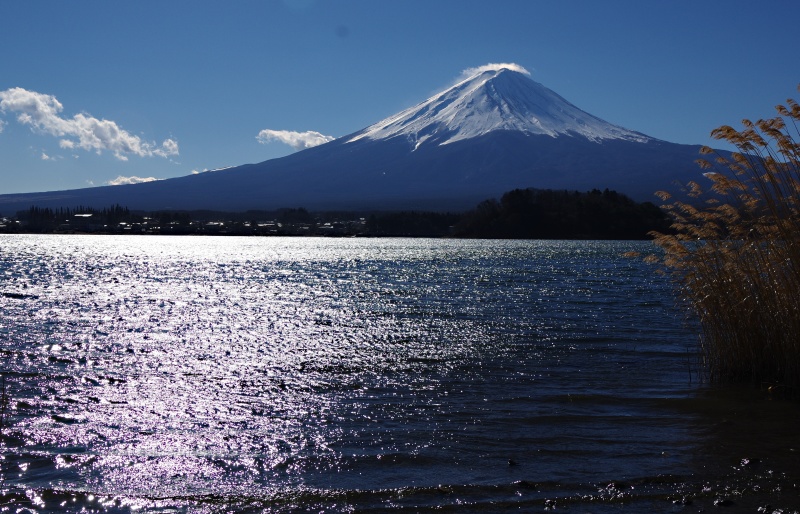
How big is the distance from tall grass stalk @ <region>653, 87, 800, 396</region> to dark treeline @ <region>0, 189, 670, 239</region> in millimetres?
79948

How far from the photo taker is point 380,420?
8.78 meters

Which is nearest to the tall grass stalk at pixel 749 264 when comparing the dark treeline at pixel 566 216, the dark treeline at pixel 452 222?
the dark treeline at pixel 452 222

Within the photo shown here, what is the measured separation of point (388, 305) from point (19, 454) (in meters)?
16.5

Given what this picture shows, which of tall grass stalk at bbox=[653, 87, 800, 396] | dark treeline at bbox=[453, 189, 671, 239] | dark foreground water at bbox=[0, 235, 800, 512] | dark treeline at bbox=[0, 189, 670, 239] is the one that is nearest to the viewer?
dark foreground water at bbox=[0, 235, 800, 512]

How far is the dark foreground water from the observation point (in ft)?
20.7

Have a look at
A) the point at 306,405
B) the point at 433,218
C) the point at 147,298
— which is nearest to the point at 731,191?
the point at 306,405

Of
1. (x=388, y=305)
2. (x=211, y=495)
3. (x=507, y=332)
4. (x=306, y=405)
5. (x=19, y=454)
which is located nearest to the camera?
(x=211, y=495)

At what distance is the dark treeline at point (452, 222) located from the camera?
123625 millimetres

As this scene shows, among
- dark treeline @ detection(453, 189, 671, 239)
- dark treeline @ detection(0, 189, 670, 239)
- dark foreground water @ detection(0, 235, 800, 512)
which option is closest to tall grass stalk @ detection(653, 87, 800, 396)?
dark foreground water @ detection(0, 235, 800, 512)

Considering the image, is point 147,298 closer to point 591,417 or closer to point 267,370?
point 267,370

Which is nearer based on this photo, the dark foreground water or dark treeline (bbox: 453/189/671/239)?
the dark foreground water

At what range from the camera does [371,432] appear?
27.0ft

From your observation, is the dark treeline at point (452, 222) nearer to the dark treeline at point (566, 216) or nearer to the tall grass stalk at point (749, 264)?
the dark treeline at point (566, 216)

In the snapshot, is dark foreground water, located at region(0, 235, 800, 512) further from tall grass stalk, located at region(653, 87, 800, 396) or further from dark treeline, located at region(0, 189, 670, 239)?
dark treeline, located at region(0, 189, 670, 239)
